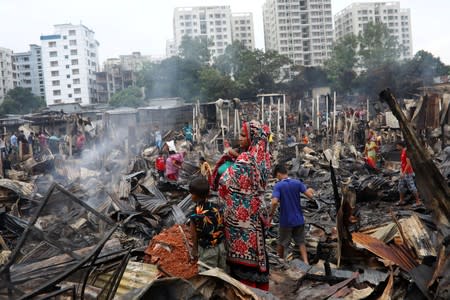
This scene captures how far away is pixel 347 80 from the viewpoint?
4341cm

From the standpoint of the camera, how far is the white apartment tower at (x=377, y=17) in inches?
4205

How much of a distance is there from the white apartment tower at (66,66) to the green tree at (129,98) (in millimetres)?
29532

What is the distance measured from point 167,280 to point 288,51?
331 feet

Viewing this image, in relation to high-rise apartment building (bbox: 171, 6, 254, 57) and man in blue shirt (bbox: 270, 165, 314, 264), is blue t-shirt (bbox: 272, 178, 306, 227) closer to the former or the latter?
man in blue shirt (bbox: 270, 165, 314, 264)

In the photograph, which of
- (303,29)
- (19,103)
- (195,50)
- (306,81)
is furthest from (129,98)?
(303,29)

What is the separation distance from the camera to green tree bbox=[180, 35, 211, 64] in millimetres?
50938

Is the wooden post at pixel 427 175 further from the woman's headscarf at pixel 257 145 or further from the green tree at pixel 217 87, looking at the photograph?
the green tree at pixel 217 87

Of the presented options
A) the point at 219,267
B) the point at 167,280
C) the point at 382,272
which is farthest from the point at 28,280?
the point at 382,272

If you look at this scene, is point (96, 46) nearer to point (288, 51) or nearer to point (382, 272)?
point (288, 51)

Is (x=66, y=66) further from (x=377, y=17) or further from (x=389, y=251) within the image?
(x=389, y=251)

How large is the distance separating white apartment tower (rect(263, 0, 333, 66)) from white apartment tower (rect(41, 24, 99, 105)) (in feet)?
137

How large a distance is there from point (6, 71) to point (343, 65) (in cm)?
6340

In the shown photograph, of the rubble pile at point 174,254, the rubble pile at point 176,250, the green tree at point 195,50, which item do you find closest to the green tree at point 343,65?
the green tree at point 195,50

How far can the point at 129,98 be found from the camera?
4997 centimetres
